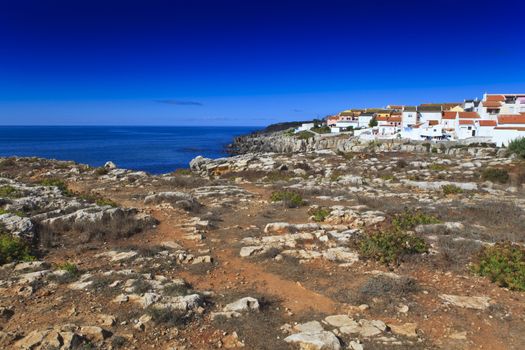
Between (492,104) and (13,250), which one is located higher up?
(492,104)

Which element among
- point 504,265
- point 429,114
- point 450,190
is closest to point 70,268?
point 504,265

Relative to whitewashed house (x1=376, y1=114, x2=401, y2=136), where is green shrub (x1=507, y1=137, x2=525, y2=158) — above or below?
below

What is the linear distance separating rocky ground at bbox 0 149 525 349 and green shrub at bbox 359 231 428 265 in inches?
4.6

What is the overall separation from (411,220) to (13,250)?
1348 centimetres

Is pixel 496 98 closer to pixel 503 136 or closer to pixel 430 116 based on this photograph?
pixel 430 116

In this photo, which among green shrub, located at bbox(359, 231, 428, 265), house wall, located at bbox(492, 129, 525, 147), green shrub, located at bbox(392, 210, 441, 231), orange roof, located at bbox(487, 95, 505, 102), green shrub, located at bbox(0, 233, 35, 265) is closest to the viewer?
green shrub, located at bbox(0, 233, 35, 265)

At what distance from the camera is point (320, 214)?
15.1m

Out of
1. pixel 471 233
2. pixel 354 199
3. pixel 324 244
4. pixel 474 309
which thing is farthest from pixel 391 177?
pixel 474 309

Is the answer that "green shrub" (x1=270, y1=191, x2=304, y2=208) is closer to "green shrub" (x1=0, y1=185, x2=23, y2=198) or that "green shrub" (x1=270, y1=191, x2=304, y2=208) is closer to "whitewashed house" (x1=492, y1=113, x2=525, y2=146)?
"green shrub" (x1=0, y1=185, x2=23, y2=198)

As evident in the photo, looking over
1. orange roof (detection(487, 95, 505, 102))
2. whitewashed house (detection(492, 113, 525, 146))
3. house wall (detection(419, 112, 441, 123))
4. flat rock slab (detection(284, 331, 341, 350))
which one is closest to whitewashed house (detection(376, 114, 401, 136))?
house wall (detection(419, 112, 441, 123))

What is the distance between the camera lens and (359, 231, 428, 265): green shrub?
1064 cm

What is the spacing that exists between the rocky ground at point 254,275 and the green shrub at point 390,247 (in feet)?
0.38

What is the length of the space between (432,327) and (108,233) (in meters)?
10.6

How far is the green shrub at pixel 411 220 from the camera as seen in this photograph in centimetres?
1346
